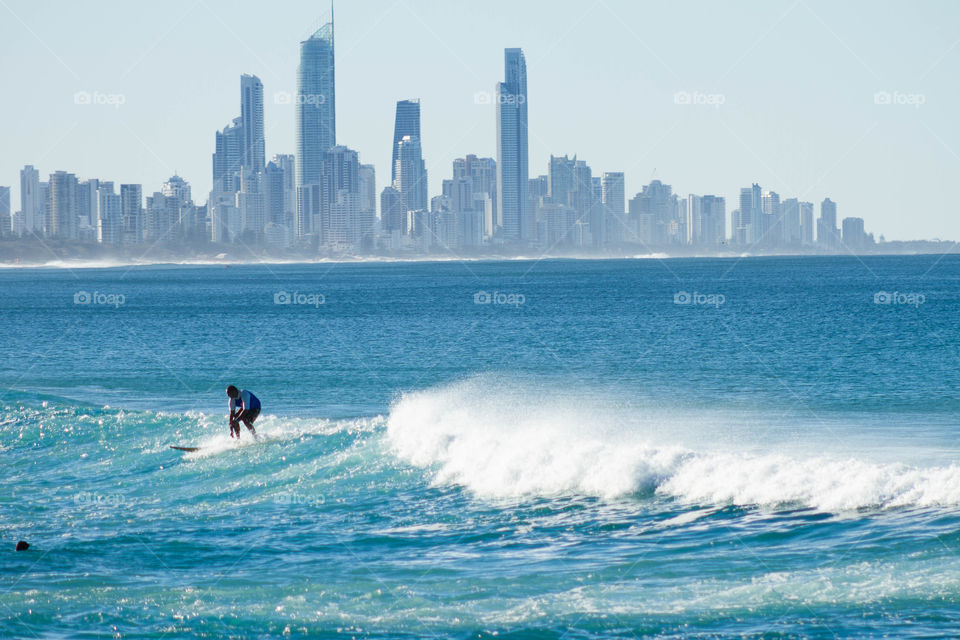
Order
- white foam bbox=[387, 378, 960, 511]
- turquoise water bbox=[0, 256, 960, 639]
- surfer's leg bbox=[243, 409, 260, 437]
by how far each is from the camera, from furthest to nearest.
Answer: surfer's leg bbox=[243, 409, 260, 437] → white foam bbox=[387, 378, 960, 511] → turquoise water bbox=[0, 256, 960, 639]

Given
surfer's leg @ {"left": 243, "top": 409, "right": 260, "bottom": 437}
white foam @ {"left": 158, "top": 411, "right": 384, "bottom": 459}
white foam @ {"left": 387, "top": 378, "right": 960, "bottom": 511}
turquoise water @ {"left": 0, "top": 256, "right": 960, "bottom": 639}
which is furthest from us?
white foam @ {"left": 158, "top": 411, "right": 384, "bottom": 459}

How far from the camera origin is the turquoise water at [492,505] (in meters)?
13.3

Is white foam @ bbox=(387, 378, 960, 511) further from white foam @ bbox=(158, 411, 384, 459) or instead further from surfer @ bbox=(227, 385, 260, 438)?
surfer @ bbox=(227, 385, 260, 438)

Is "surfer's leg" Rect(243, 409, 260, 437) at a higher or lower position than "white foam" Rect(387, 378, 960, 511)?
higher

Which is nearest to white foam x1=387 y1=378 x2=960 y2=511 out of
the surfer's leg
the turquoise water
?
the turquoise water

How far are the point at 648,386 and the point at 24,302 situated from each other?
10151 cm

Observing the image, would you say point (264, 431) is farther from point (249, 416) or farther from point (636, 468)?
point (636, 468)

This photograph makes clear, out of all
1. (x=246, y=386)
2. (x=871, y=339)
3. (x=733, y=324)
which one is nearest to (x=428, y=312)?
(x=733, y=324)

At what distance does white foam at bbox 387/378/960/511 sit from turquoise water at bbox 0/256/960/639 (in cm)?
6

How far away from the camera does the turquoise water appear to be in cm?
1327

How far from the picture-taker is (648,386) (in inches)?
1567

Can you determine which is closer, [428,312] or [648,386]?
[648,386]

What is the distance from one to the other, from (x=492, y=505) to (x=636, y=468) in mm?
2682

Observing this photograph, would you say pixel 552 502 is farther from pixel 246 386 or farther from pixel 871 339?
pixel 871 339
